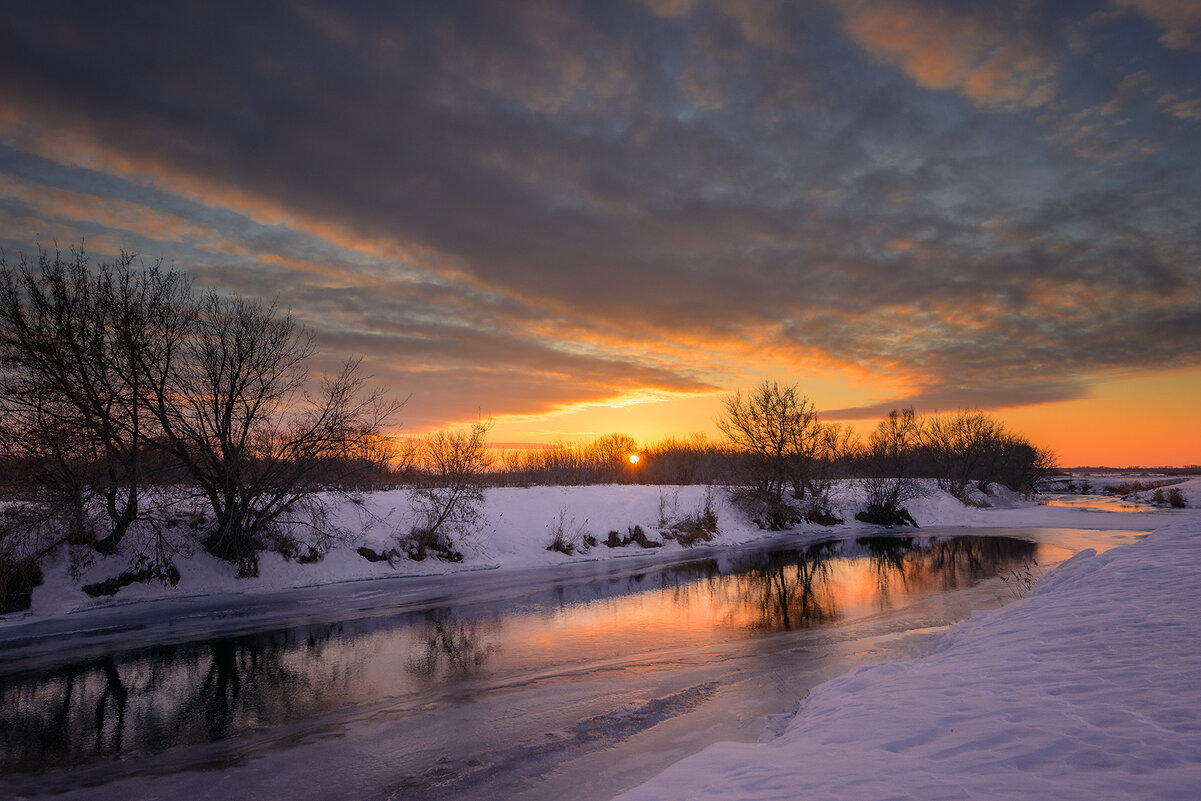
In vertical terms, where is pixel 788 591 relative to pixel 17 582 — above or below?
below

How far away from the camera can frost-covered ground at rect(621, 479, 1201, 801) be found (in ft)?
13.2

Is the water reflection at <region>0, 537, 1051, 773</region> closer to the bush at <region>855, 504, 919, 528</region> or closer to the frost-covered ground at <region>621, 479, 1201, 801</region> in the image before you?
the frost-covered ground at <region>621, 479, 1201, 801</region>

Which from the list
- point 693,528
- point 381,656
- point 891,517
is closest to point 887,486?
point 891,517

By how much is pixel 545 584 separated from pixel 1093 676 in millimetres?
15747

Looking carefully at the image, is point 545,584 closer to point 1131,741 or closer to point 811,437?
point 1131,741

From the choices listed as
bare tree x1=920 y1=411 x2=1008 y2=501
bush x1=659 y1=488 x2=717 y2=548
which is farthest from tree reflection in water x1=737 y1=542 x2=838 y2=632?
bare tree x1=920 y1=411 x2=1008 y2=501

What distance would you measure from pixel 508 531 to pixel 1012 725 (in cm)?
2373

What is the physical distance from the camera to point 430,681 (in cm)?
981

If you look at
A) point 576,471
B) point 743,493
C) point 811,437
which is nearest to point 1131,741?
point 743,493

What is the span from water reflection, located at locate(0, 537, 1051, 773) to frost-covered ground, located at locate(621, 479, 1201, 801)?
16.7 feet

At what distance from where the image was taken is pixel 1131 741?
171 inches

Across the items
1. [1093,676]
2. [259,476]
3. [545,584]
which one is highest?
[259,476]

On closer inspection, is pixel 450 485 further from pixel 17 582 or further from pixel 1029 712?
pixel 1029 712

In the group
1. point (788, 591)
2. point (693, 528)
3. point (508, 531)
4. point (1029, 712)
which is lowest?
Answer: point (788, 591)
